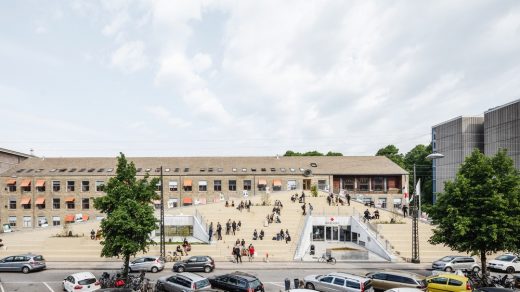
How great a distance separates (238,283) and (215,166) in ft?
151

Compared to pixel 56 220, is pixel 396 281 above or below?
above

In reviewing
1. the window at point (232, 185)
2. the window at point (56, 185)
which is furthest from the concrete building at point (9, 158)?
the window at point (232, 185)

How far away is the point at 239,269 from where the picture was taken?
105ft

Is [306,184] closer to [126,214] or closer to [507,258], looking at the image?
[507,258]

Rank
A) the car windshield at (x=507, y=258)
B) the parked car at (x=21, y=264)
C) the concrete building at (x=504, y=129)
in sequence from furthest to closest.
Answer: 1. the concrete building at (x=504, y=129)
2. the car windshield at (x=507, y=258)
3. the parked car at (x=21, y=264)

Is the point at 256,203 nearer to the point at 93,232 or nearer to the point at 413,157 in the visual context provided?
the point at 93,232

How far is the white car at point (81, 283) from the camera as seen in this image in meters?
24.1

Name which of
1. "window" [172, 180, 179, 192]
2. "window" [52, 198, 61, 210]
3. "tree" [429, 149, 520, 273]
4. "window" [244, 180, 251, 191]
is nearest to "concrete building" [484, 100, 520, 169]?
"window" [244, 180, 251, 191]

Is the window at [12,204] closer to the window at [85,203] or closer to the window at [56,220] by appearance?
the window at [56,220]

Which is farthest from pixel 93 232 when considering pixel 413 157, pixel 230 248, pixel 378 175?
pixel 413 157

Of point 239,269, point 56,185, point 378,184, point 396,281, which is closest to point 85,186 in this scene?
point 56,185

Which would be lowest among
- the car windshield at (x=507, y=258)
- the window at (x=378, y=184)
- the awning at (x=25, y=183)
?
the car windshield at (x=507, y=258)

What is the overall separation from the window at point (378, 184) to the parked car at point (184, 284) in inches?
1884

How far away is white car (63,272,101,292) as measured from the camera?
947 inches
